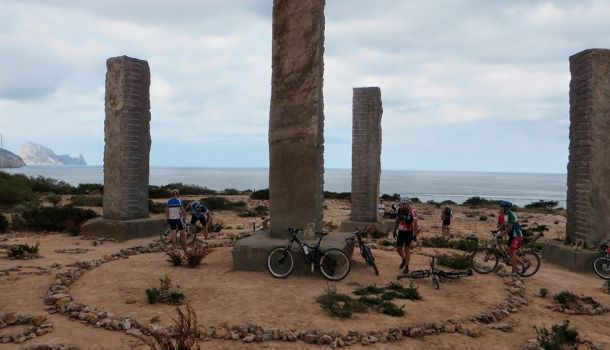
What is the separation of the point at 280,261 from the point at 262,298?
5.54 feet

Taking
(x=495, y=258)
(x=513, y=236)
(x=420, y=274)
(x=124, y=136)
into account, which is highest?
(x=124, y=136)

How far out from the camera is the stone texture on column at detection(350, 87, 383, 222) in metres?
18.3

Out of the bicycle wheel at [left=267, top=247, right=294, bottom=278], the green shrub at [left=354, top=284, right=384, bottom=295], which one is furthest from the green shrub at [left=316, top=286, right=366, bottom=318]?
the bicycle wheel at [left=267, top=247, right=294, bottom=278]

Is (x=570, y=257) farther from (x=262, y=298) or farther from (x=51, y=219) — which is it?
(x=51, y=219)

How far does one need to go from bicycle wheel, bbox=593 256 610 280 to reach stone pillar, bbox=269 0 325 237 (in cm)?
729

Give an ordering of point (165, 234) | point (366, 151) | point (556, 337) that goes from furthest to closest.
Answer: point (366, 151) → point (165, 234) → point (556, 337)

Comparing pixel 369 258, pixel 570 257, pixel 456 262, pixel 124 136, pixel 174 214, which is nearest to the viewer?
pixel 369 258

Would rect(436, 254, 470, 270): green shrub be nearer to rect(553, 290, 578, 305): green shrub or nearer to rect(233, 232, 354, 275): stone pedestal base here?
rect(553, 290, 578, 305): green shrub

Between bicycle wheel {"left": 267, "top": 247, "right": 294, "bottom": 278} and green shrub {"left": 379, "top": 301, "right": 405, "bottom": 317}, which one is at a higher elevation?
bicycle wheel {"left": 267, "top": 247, "right": 294, "bottom": 278}

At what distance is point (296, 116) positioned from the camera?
1070cm

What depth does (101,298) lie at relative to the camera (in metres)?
8.10

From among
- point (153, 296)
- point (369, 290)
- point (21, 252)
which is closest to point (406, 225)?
point (369, 290)

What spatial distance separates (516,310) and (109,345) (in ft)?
22.4

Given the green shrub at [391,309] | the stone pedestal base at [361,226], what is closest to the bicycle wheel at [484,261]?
the green shrub at [391,309]
